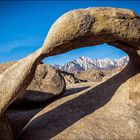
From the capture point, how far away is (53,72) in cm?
1258

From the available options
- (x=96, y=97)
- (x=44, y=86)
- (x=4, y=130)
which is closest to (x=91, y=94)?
(x=96, y=97)

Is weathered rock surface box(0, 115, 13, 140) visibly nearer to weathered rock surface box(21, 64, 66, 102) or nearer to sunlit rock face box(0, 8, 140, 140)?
sunlit rock face box(0, 8, 140, 140)

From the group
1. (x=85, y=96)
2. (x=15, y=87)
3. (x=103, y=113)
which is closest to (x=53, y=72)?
(x=85, y=96)

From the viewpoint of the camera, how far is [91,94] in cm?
1075

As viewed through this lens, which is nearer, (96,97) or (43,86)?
(96,97)

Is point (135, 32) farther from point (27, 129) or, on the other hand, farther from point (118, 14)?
point (27, 129)

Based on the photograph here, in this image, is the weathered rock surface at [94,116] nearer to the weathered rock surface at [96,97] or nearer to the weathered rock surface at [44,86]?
the weathered rock surface at [96,97]

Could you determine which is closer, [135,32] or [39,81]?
[135,32]

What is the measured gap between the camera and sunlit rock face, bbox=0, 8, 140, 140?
8641mm

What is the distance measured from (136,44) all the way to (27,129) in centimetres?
406

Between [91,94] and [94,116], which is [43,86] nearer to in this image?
[91,94]

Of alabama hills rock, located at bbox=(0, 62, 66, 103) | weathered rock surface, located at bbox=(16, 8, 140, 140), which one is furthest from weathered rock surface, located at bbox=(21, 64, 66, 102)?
weathered rock surface, located at bbox=(16, 8, 140, 140)

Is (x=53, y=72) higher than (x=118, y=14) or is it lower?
lower

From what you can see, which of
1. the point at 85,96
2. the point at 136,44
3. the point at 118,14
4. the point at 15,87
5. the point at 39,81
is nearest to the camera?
the point at 15,87
